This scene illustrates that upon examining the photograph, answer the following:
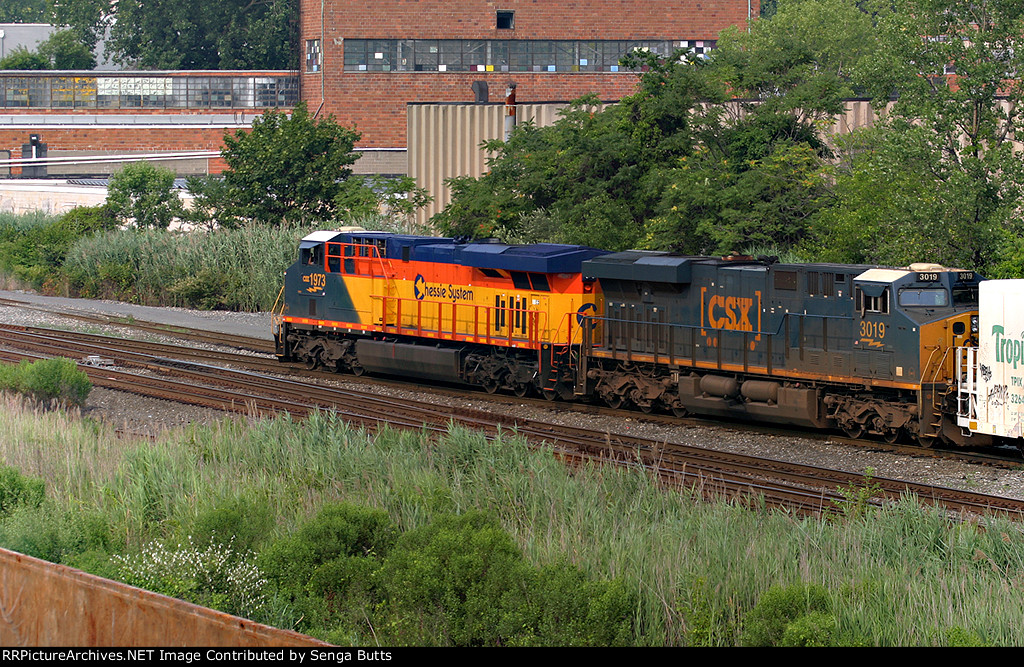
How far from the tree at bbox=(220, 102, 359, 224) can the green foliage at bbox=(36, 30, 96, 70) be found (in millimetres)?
42238

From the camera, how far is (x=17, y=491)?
1154 cm

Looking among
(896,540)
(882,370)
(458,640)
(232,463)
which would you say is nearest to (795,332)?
(882,370)

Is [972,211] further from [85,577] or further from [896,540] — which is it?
[85,577]

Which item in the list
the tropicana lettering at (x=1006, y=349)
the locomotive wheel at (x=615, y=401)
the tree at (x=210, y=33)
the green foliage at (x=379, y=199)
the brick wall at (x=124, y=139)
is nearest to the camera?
the tropicana lettering at (x=1006, y=349)

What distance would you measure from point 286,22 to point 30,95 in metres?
16.8

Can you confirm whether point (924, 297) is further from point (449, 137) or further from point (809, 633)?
point (449, 137)

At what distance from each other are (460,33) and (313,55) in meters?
8.18

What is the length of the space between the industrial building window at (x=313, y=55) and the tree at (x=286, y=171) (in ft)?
57.9

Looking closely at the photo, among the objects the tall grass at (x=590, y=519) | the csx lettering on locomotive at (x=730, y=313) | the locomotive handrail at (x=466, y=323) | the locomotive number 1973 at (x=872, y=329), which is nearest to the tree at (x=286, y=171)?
the locomotive handrail at (x=466, y=323)

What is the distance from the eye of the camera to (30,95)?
66.8 m

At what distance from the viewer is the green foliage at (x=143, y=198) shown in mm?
43844

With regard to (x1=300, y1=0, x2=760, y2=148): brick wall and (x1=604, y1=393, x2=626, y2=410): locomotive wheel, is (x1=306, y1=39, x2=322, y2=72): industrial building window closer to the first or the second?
(x1=300, y1=0, x2=760, y2=148): brick wall

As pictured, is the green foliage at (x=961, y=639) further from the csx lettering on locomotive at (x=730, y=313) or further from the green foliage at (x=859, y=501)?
the csx lettering on locomotive at (x=730, y=313)

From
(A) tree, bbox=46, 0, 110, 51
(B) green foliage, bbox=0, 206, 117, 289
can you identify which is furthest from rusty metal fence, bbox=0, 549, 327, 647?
(A) tree, bbox=46, 0, 110, 51
